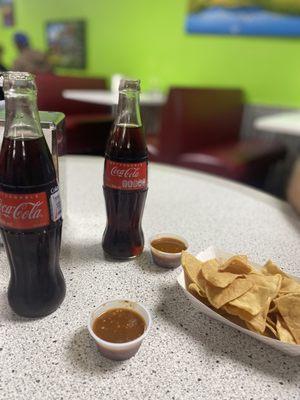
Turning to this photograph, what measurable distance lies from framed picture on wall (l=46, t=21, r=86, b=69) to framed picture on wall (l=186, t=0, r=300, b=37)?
5.77ft

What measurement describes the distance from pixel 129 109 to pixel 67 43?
4.59 m

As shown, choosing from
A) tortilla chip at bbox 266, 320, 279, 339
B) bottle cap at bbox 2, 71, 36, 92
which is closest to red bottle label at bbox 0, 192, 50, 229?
bottle cap at bbox 2, 71, 36, 92

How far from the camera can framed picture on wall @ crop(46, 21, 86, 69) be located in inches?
181

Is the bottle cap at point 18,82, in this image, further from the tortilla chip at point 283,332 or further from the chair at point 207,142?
the chair at point 207,142

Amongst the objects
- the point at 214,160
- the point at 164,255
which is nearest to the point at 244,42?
the point at 214,160

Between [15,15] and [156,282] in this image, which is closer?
[156,282]

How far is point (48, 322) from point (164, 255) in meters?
0.26

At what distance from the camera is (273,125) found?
89.0 inches

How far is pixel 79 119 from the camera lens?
2957mm

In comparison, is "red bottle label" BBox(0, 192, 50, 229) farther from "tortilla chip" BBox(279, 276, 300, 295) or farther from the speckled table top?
"tortilla chip" BBox(279, 276, 300, 295)

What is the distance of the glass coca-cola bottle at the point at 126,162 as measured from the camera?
2.28 feet

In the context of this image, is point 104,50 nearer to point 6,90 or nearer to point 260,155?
point 260,155

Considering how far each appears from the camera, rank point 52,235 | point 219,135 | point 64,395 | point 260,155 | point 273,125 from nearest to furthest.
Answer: point 64,395, point 52,235, point 273,125, point 260,155, point 219,135

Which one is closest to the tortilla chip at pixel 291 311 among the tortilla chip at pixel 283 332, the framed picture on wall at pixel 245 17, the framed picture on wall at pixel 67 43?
the tortilla chip at pixel 283 332
